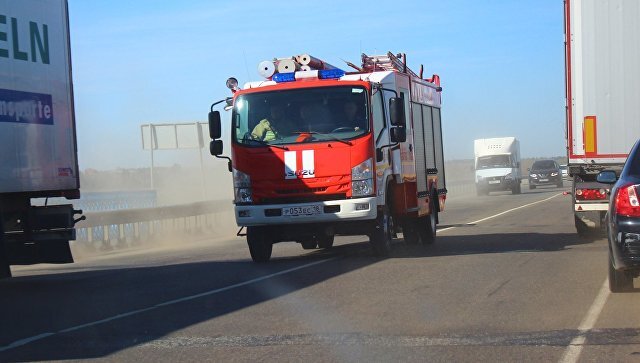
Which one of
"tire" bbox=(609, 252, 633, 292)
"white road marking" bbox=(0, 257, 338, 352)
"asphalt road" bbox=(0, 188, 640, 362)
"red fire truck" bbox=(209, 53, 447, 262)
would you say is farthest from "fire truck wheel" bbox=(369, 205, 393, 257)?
"tire" bbox=(609, 252, 633, 292)

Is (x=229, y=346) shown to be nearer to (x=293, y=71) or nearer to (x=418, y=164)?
(x=293, y=71)

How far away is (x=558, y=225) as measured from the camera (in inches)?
908

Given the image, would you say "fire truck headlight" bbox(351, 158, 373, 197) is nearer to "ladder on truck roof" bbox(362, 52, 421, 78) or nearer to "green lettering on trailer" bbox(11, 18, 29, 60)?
"ladder on truck roof" bbox(362, 52, 421, 78)

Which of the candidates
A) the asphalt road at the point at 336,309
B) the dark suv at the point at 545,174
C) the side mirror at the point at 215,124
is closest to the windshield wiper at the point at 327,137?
the side mirror at the point at 215,124

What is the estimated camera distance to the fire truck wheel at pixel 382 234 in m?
14.3

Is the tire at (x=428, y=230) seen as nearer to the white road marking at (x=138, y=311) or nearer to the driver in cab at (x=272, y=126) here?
the white road marking at (x=138, y=311)

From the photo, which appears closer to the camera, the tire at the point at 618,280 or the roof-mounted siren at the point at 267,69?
the tire at the point at 618,280

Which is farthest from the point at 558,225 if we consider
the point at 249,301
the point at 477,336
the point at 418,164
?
the point at 477,336

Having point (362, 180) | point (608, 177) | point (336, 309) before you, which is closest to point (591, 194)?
point (362, 180)

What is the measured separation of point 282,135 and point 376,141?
1.47m

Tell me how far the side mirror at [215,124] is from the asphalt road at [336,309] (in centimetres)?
217

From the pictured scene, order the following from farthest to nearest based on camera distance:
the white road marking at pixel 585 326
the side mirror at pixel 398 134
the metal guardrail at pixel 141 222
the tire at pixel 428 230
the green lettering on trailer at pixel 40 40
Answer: the metal guardrail at pixel 141 222, the tire at pixel 428 230, the side mirror at pixel 398 134, the green lettering on trailer at pixel 40 40, the white road marking at pixel 585 326

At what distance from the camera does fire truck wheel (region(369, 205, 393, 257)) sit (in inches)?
565

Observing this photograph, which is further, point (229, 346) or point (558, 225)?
point (558, 225)
